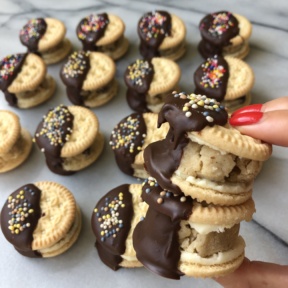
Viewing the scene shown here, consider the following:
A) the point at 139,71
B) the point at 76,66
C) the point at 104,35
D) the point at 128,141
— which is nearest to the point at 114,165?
the point at 128,141

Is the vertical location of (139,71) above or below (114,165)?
above

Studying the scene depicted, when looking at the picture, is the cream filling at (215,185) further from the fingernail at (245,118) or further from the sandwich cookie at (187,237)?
the fingernail at (245,118)

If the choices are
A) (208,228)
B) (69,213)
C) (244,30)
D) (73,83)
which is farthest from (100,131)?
(208,228)

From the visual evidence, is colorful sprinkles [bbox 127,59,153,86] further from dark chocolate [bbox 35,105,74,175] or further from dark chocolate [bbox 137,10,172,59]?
dark chocolate [bbox 35,105,74,175]

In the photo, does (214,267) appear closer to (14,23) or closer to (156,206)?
(156,206)

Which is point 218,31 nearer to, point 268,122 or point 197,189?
point 268,122

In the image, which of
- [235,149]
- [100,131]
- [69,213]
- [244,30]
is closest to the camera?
[235,149]
